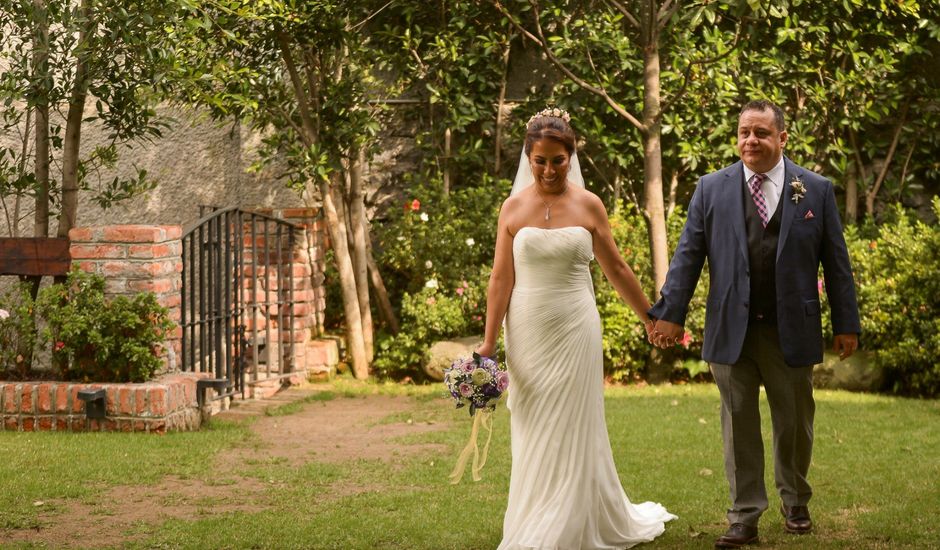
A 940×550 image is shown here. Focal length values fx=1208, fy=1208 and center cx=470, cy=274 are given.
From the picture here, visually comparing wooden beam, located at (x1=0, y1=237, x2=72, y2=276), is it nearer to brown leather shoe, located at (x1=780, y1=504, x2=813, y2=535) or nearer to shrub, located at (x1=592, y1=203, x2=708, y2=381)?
shrub, located at (x1=592, y1=203, x2=708, y2=381)

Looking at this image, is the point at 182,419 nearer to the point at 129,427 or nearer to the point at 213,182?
the point at 129,427

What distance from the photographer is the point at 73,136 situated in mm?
8508

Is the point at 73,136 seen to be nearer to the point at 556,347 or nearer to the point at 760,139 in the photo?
the point at 556,347

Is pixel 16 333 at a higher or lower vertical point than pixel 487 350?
higher

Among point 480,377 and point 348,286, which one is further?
point 348,286

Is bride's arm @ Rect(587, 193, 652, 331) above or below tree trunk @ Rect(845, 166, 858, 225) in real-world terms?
below

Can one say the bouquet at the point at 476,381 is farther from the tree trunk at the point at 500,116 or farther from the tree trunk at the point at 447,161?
the tree trunk at the point at 500,116

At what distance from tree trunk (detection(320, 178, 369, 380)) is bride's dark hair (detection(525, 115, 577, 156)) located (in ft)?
20.3

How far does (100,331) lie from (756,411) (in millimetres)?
4450

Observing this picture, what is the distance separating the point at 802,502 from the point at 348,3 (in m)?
6.65

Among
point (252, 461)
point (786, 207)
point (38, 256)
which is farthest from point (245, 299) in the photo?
point (786, 207)

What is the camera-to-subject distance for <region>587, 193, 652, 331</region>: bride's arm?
4934 millimetres

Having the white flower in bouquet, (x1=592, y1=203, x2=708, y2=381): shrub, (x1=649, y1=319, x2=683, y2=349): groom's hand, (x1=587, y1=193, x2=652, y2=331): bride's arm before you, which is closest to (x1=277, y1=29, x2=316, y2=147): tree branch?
(x1=592, y1=203, x2=708, y2=381): shrub

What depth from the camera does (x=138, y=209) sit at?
11172 mm
